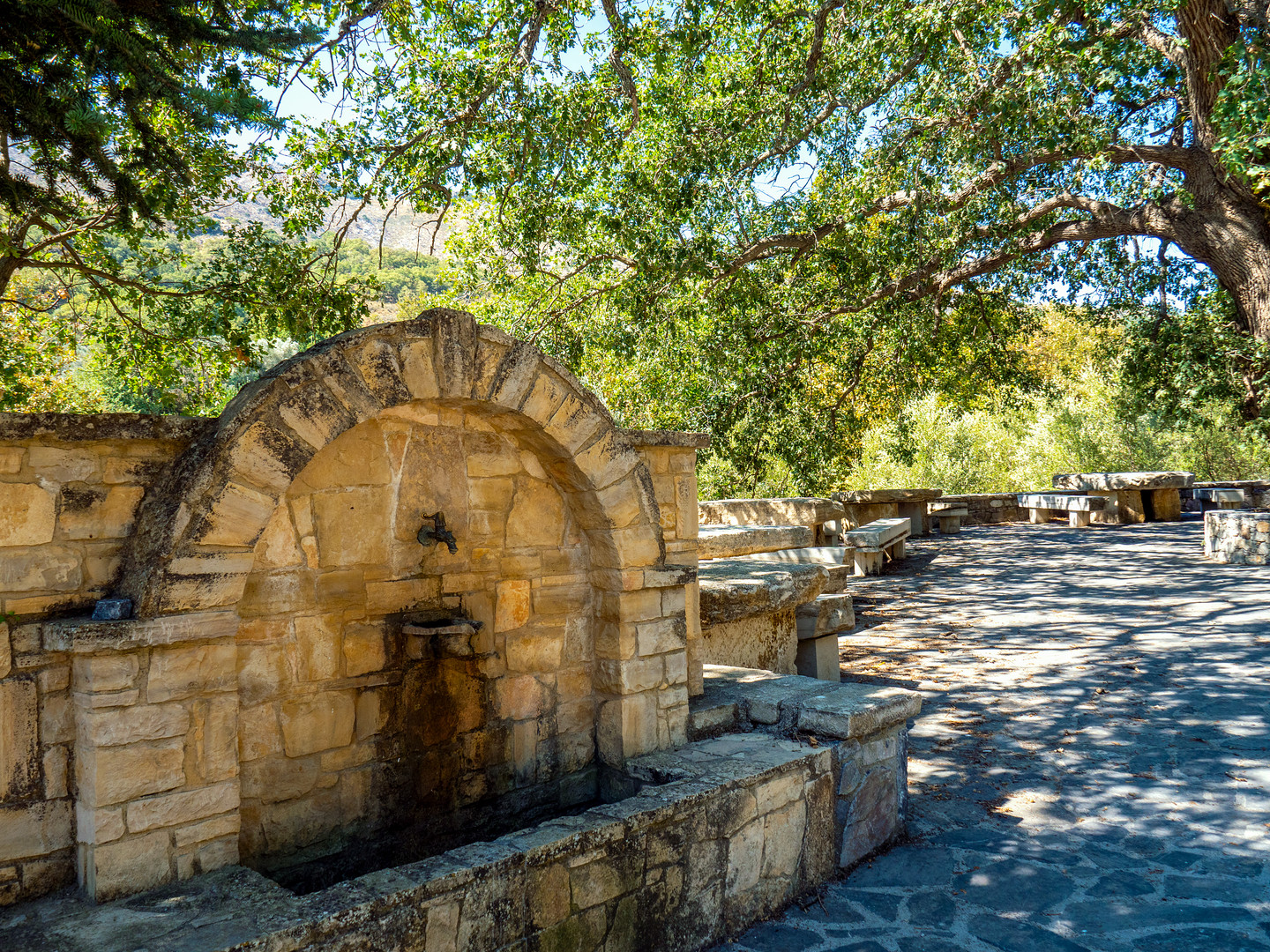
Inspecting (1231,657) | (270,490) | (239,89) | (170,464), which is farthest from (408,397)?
(1231,657)

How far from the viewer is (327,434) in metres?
2.67

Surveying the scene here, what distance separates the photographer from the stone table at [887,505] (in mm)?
13531

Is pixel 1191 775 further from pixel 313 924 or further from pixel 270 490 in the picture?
pixel 270 490

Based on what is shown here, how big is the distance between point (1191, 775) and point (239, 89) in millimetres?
5991

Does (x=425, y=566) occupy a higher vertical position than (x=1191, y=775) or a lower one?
higher

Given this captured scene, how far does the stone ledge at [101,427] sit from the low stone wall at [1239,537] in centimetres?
1172

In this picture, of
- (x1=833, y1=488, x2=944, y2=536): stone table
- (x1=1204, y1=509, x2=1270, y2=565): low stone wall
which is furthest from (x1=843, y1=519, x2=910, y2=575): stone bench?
(x1=1204, y1=509, x2=1270, y2=565): low stone wall

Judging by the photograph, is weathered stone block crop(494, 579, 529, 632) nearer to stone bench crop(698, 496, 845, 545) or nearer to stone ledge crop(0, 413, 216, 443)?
stone ledge crop(0, 413, 216, 443)

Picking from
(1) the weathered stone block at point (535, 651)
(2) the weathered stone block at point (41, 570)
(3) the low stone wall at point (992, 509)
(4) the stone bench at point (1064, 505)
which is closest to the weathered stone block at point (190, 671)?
(2) the weathered stone block at point (41, 570)

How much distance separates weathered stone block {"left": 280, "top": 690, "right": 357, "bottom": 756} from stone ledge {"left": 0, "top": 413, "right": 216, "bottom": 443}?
1053 mm

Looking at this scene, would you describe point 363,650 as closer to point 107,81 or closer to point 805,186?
point 107,81

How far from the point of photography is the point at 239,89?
12.4ft

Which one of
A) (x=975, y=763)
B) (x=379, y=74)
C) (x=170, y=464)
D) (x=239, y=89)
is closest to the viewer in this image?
(x=170, y=464)

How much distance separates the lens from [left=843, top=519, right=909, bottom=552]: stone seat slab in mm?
10547
